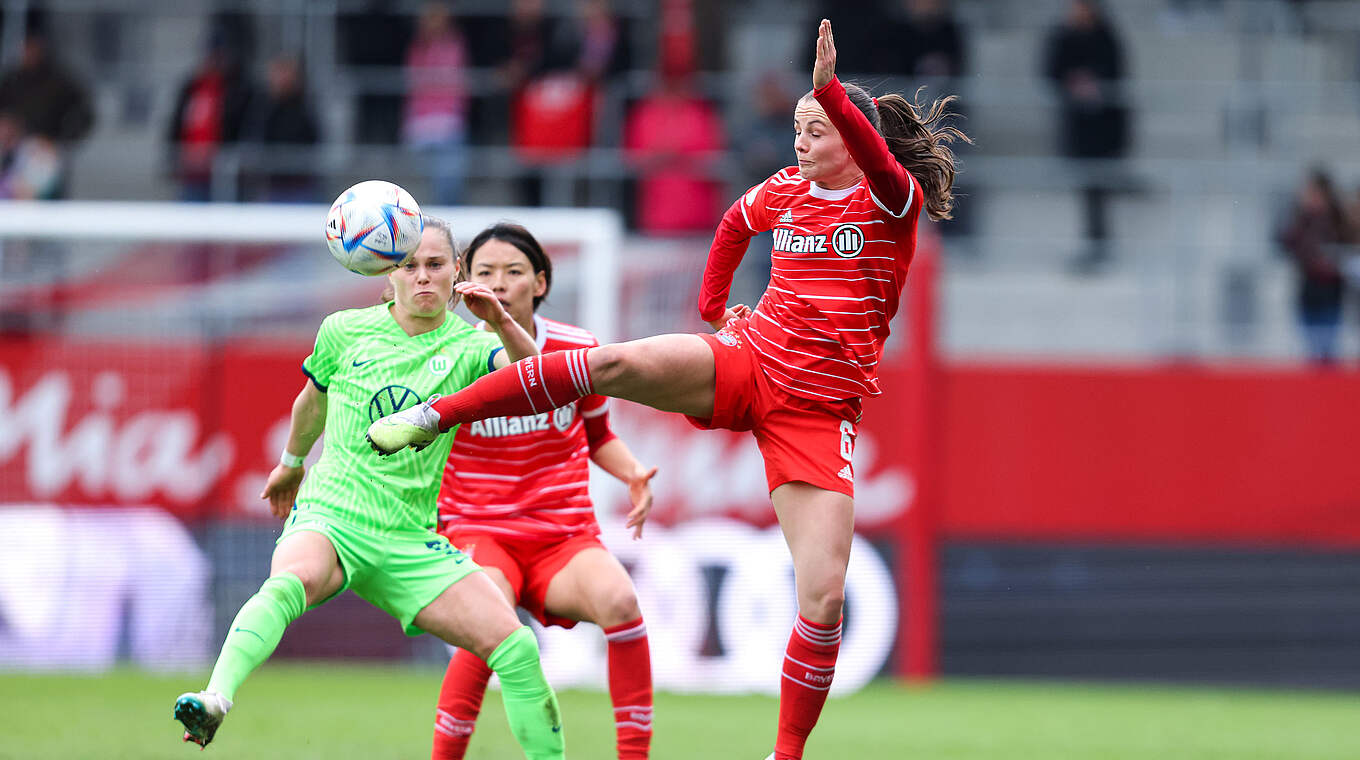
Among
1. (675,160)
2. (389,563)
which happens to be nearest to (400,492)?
(389,563)

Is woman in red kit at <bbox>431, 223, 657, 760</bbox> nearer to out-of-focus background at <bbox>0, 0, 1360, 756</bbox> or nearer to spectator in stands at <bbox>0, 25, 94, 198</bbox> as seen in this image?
out-of-focus background at <bbox>0, 0, 1360, 756</bbox>

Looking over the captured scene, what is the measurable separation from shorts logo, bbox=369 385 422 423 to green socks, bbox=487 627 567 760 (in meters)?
0.86

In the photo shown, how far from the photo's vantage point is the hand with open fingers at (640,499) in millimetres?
6191

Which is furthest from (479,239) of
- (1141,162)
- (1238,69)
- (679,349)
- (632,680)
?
(1238,69)

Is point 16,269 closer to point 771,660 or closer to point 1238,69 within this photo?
point 771,660

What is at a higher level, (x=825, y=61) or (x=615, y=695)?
(x=825, y=61)

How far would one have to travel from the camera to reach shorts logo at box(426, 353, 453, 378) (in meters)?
5.72

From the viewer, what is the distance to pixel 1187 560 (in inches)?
469

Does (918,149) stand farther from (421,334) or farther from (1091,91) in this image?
(1091,91)

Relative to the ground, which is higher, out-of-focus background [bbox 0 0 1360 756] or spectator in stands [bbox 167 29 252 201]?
spectator in stands [bbox 167 29 252 201]

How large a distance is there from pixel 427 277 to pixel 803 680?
6.29ft

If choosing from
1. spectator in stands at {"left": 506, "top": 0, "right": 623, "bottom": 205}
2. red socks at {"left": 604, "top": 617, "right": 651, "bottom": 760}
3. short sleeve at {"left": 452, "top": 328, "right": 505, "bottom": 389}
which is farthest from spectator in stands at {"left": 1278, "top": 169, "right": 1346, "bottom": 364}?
short sleeve at {"left": 452, "top": 328, "right": 505, "bottom": 389}

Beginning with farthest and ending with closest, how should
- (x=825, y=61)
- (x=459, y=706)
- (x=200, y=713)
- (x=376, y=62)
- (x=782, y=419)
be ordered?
1. (x=376, y=62)
2. (x=459, y=706)
3. (x=782, y=419)
4. (x=825, y=61)
5. (x=200, y=713)

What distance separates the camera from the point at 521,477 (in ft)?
21.4
